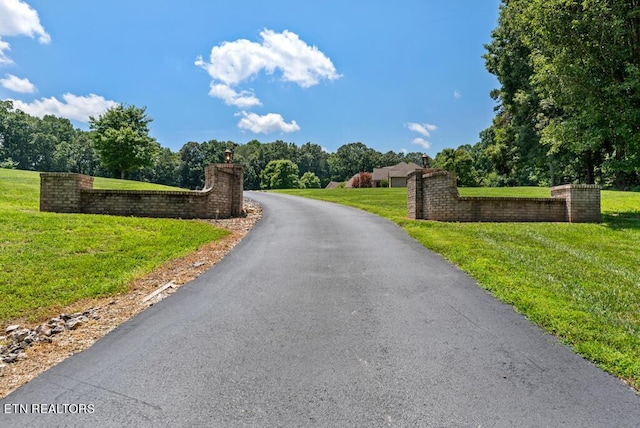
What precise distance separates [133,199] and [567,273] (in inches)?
457

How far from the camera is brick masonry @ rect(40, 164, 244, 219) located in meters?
11.1

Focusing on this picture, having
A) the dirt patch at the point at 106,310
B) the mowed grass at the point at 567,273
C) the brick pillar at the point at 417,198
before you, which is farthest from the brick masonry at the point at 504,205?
the dirt patch at the point at 106,310

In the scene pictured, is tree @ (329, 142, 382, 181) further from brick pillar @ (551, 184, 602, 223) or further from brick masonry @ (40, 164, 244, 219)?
brick masonry @ (40, 164, 244, 219)

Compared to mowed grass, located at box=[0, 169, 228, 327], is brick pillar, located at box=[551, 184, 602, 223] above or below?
above

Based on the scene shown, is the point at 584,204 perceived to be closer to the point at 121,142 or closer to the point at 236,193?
the point at 236,193

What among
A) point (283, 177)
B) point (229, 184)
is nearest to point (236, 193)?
point (229, 184)

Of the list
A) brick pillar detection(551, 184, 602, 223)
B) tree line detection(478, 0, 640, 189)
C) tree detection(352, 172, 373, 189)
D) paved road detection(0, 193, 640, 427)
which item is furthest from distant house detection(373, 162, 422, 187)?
paved road detection(0, 193, 640, 427)

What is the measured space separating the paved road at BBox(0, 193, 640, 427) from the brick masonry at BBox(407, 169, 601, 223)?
23.8 feet

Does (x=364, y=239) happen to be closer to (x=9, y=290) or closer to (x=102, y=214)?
(x=9, y=290)

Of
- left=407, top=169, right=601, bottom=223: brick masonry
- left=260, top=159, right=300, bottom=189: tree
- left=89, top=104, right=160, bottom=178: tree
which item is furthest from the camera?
left=260, top=159, right=300, bottom=189: tree

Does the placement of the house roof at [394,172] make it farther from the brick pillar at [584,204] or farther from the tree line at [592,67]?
the brick pillar at [584,204]

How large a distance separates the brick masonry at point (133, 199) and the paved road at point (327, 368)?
6881 millimetres

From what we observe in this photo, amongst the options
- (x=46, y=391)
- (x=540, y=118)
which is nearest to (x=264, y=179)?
(x=540, y=118)

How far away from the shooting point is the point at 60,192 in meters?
11.1
